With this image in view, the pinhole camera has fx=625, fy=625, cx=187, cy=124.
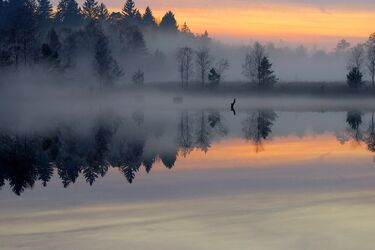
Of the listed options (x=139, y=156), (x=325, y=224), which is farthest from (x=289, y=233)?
(x=139, y=156)

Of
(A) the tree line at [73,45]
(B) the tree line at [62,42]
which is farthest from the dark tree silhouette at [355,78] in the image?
(B) the tree line at [62,42]

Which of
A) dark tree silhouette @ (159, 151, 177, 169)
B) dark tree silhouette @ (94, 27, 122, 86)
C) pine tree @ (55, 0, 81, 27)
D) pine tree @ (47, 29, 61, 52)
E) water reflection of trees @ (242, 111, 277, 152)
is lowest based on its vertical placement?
water reflection of trees @ (242, 111, 277, 152)

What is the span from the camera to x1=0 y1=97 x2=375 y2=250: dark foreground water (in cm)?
1780

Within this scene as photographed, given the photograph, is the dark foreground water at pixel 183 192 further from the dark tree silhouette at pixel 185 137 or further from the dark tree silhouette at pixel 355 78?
the dark tree silhouette at pixel 355 78

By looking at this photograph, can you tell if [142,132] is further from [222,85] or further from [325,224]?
[222,85]

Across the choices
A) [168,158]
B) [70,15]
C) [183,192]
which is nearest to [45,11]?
[70,15]

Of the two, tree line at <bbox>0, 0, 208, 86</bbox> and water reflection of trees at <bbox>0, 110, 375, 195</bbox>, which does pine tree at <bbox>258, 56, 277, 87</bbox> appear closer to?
tree line at <bbox>0, 0, 208, 86</bbox>

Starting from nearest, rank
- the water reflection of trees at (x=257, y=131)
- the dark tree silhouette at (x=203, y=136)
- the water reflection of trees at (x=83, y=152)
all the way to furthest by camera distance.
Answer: the water reflection of trees at (x=83, y=152) → the dark tree silhouette at (x=203, y=136) → the water reflection of trees at (x=257, y=131)

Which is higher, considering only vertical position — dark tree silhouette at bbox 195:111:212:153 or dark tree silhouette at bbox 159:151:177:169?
dark tree silhouette at bbox 159:151:177:169

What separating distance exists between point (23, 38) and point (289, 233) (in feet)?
400

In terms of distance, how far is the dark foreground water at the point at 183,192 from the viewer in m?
17.8

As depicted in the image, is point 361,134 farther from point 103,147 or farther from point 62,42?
point 62,42

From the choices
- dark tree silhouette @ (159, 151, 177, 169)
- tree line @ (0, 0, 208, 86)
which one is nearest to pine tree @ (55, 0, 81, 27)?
tree line @ (0, 0, 208, 86)

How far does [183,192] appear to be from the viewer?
2561 centimetres
